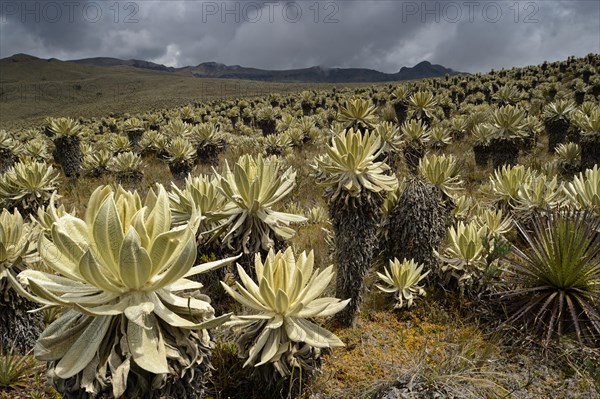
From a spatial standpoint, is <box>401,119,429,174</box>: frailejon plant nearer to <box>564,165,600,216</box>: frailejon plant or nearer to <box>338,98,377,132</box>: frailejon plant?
<box>338,98,377,132</box>: frailejon plant

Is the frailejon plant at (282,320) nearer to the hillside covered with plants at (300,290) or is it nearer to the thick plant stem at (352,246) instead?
the hillside covered with plants at (300,290)

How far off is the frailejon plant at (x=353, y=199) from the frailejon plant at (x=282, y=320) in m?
1.14

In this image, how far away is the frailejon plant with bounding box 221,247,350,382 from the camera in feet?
7.11

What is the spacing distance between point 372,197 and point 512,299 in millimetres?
1682

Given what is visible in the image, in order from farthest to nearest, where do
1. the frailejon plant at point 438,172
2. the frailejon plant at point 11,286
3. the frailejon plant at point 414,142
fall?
the frailejon plant at point 414,142 < the frailejon plant at point 438,172 < the frailejon plant at point 11,286

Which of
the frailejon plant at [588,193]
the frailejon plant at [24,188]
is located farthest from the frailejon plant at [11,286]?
the frailejon plant at [588,193]

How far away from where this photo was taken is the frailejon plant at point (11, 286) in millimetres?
2668

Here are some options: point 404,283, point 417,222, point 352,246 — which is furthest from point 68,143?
point 404,283

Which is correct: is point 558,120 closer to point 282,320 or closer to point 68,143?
point 282,320

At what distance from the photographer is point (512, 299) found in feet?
11.2

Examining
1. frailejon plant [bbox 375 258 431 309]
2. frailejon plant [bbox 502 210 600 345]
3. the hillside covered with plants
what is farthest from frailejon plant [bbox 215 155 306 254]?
frailejon plant [bbox 502 210 600 345]

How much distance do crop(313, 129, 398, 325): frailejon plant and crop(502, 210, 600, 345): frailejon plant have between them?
141cm

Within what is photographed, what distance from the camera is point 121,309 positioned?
1613mm

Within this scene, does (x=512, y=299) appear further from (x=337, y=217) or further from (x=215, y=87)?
(x=215, y=87)
